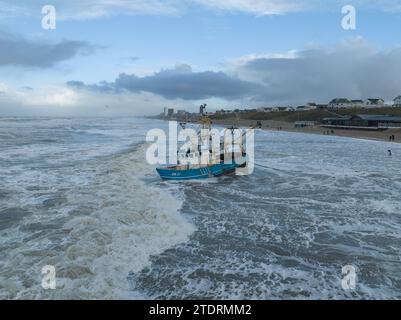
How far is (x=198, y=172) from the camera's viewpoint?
35.9 meters

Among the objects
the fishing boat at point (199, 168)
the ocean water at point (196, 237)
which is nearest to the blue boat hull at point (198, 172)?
the fishing boat at point (199, 168)

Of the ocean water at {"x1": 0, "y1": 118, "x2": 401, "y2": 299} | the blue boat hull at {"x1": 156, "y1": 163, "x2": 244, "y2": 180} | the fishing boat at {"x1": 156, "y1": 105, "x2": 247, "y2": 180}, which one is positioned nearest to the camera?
the ocean water at {"x1": 0, "y1": 118, "x2": 401, "y2": 299}

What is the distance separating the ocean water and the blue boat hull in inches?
53.2

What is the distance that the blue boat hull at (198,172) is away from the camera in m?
34.3

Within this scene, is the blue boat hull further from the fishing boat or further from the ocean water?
the ocean water

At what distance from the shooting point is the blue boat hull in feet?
113

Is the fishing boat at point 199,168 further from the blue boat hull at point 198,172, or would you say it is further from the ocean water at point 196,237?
the ocean water at point 196,237

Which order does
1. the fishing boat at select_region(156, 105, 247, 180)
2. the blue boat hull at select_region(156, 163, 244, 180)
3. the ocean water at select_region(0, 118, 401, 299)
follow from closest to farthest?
1. the ocean water at select_region(0, 118, 401, 299)
2. the blue boat hull at select_region(156, 163, 244, 180)
3. the fishing boat at select_region(156, 105, 247, 180)

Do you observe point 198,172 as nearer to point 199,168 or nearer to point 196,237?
point 199,168

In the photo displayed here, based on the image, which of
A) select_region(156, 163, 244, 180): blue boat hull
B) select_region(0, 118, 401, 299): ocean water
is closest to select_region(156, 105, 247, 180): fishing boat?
select_region(156, 163, 244, 180): blue boat hull

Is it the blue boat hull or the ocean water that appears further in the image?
the blue boat hull

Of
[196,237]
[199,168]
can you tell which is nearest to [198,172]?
[199,168]

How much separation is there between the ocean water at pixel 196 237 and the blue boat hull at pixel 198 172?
135 centimetres

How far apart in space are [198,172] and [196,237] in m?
17.9
